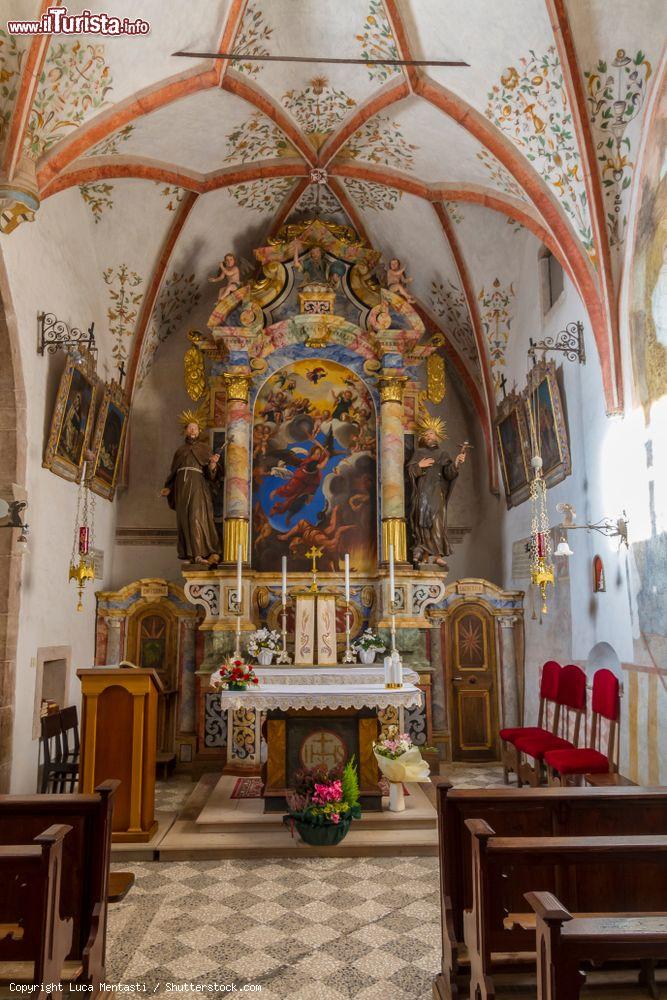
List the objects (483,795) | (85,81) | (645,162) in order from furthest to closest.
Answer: (85,81) → (645,162) → (483,795)

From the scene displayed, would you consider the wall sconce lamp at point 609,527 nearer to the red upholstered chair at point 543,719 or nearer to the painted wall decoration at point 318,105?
the red upholstered chair at point 543,719

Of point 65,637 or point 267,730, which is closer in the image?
point 267,730

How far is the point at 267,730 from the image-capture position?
24.4 ft

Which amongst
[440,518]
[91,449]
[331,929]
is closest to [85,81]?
[91,449]

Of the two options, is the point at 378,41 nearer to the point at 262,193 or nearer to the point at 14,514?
the point at 262,193

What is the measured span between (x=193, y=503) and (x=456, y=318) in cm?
514

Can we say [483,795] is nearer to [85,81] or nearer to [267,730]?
[267,730]

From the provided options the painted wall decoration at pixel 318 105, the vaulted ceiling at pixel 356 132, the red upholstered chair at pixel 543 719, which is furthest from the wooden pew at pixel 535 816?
the painted wall decoration at pixel 318 105

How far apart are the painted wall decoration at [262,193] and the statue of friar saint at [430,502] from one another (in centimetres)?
429

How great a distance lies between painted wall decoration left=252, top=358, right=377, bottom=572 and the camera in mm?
11086

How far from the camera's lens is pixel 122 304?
11.4 m

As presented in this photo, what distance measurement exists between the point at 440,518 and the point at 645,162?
5424mm

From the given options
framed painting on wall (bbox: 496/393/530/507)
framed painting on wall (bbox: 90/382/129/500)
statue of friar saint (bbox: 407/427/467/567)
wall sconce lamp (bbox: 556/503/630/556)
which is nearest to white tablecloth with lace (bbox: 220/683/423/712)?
wall sconce lamp (bbox: 556/503/630/556)

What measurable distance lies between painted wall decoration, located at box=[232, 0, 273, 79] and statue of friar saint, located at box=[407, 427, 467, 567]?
521cm
